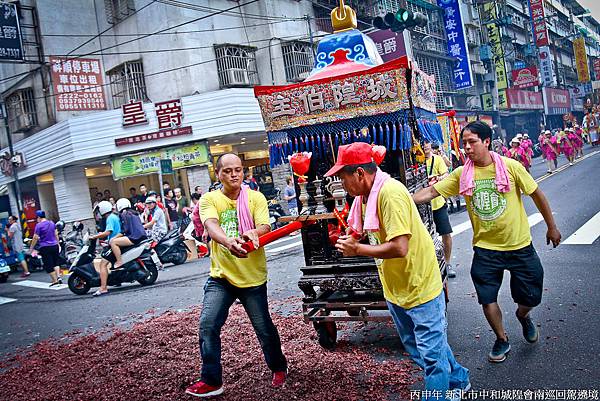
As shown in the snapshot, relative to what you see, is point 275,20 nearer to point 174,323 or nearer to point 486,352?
point 174,323

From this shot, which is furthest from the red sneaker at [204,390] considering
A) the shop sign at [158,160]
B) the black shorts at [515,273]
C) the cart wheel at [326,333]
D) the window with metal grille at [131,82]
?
the window with metal grille at [131,82]

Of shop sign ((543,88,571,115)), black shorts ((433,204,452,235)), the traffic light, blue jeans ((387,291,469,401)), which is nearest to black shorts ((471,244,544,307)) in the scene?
blue jeans ((387,291,469,401))

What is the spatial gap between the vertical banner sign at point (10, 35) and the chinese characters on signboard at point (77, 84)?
1641mm

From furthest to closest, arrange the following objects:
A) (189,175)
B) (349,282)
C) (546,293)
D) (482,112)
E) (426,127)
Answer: (482,112), (189,175), (546,293), (426,127), (349,282)

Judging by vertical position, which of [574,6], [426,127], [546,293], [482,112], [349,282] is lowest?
[546,293]

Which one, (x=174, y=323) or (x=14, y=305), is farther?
(x=14, y=305)

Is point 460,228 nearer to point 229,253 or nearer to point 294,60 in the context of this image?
point 229,253

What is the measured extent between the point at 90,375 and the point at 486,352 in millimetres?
3647

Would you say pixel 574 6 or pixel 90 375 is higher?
pixel 574 6

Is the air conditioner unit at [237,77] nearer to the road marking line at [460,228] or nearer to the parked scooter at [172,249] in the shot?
the parked scooter at [172,249]

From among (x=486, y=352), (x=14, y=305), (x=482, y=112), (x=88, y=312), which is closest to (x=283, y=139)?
(x=486, y=352)

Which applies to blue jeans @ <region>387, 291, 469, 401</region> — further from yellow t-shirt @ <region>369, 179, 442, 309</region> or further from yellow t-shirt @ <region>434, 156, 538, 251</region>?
yellow t-shirt @ <region>434, 156, 538, 251</region>

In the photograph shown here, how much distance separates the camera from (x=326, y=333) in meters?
4.68

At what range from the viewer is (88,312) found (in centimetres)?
816
